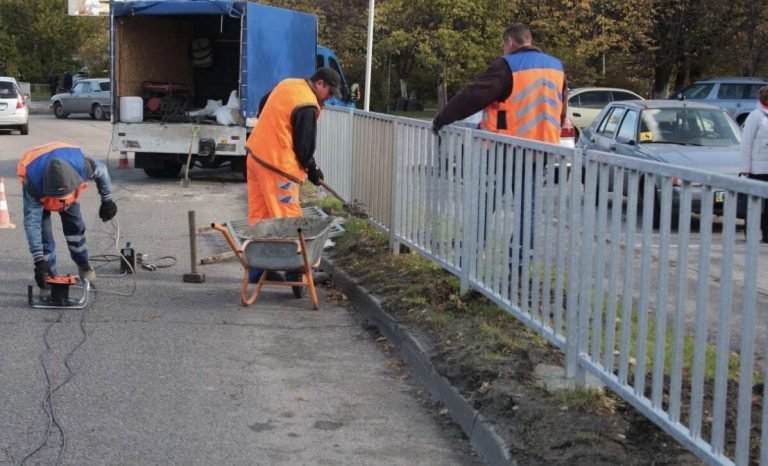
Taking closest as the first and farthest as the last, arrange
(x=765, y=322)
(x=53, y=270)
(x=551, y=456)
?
(x=765, y=322) → (x=551, y=456) → (x=53, y=270)

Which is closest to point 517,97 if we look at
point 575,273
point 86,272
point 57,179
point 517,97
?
point 517,97

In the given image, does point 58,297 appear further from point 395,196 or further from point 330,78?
point 395,196

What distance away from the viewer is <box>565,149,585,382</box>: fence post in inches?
213

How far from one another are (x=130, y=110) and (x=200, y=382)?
1206cm

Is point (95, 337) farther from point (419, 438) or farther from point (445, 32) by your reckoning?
point (445, 32)

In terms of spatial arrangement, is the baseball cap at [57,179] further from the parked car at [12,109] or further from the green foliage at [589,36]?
the green foliage at [589,36]

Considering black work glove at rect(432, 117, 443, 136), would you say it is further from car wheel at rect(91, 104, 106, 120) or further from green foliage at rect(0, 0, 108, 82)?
green foliage at rect(0, 0, 108, 82)

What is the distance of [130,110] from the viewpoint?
1756 centimetres

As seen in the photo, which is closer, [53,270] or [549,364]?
[549,364]

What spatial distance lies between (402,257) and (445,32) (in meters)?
24.0

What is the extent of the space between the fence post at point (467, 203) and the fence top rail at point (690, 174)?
180 cm

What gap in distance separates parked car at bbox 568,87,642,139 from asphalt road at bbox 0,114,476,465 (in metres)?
18.8

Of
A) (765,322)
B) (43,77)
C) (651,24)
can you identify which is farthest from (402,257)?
(43,77)

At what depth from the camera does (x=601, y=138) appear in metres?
14.6
